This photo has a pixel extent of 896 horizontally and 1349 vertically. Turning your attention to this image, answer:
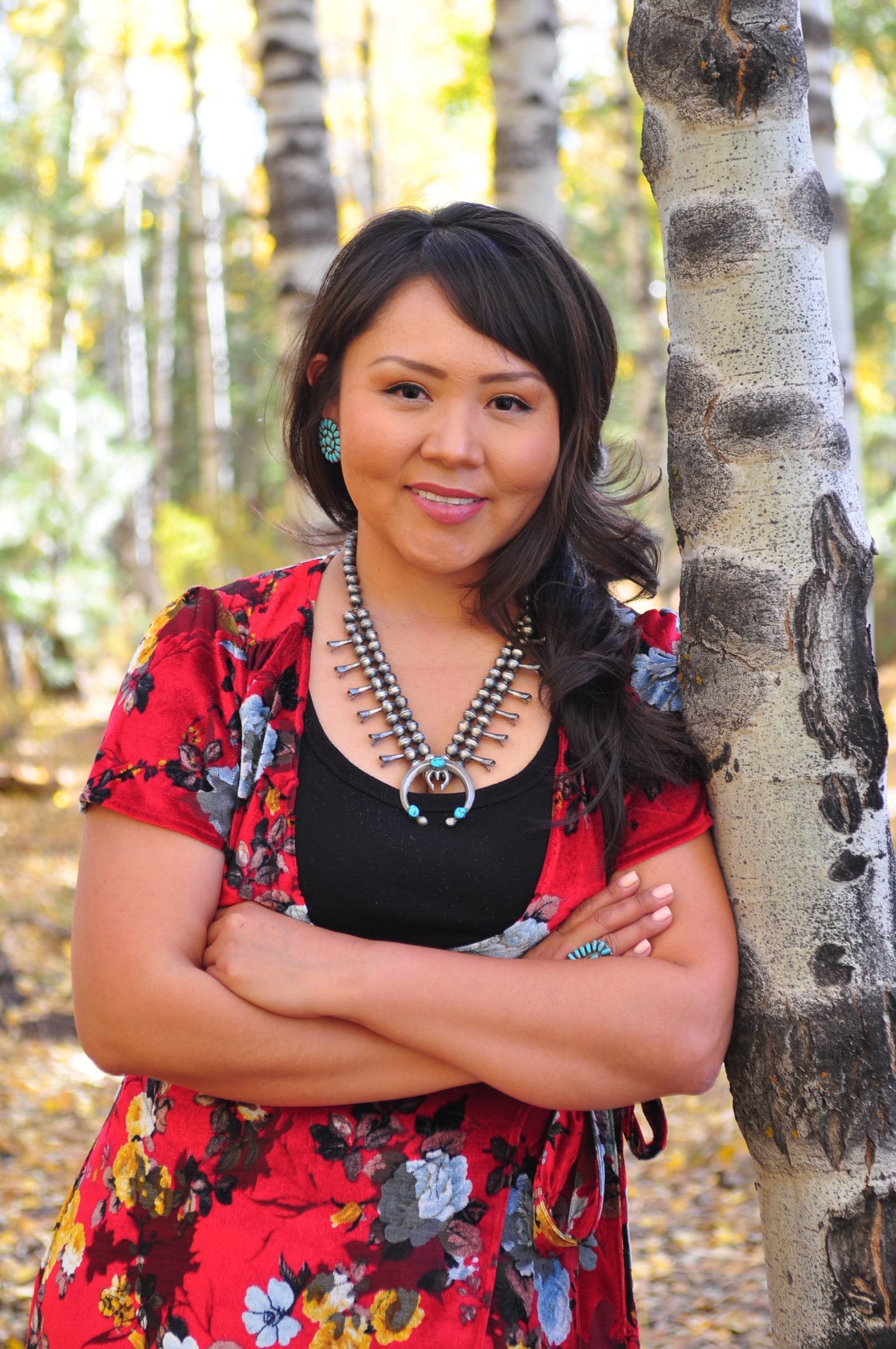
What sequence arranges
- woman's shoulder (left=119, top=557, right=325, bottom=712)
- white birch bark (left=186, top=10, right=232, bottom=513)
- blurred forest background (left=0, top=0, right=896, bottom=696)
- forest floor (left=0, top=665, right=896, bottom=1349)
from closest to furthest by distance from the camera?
woman's shoulder (left=119, top=557, right=325, bottom=712), forest floor (left=0, top=665, right=896, bottom=1349), blurred forest background (left=0, top=0, right=896, bottom=696), white birch bark (left=186, top=10, right=232, bottom=513)

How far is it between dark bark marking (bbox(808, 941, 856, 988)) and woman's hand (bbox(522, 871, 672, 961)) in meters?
0.21

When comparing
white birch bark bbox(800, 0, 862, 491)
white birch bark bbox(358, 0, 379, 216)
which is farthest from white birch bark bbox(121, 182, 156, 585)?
white birch bark bbox(800, 0, 862, 491)

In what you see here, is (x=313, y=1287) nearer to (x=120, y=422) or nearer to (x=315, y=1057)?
(x=315, y=1057)

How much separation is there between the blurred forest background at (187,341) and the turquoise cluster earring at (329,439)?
0.63 feet

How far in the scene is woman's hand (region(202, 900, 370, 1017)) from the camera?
1.69m

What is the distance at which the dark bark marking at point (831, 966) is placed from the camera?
1.62 m

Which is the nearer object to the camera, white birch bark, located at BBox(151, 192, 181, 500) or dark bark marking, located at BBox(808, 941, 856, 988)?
dark bark marking, located at BBox(808, 941, 856, 988)

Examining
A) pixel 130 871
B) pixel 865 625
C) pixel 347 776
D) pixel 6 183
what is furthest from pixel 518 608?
pixel 6 183

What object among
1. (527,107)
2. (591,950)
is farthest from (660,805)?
(527,107)

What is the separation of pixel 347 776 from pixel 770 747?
62 cm

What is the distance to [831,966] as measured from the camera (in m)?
1.62

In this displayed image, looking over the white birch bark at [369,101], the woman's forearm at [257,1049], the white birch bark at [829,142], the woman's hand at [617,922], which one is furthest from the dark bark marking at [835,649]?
the white birch bark at [369,101]

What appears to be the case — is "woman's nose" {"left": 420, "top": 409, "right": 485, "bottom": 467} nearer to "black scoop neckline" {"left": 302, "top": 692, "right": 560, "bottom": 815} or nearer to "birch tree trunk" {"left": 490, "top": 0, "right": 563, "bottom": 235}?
"black scoop neckline" {"left": 302, "top": 692, "right": 560, "bottom": 815}

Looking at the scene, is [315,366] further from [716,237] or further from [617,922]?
[617,922]
